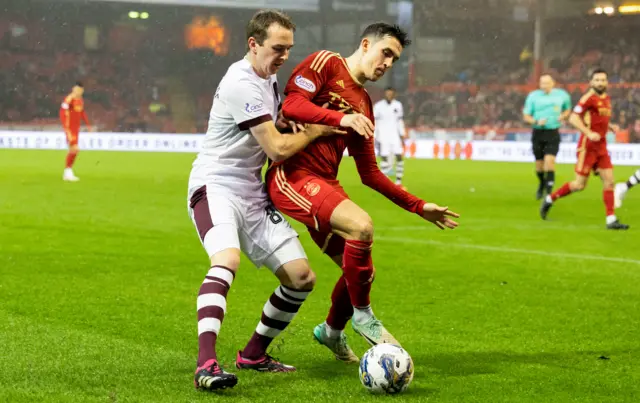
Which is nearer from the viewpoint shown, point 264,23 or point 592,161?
point 264,23

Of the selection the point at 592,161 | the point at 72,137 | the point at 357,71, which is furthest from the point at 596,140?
the point at 72,137

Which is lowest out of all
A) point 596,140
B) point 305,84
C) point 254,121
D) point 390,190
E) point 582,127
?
point 596,140

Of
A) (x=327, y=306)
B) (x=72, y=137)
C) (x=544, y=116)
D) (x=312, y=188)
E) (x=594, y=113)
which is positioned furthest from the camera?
(x=72, y=137)

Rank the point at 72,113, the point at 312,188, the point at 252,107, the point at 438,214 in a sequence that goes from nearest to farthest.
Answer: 1. the point at 252,107
2. the point at 312,188
3. the point at 438,214
4. the point at 72,113

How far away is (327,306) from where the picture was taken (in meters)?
8.42

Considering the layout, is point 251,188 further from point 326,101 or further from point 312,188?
point 326,101

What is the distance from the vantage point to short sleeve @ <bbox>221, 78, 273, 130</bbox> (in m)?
5.43

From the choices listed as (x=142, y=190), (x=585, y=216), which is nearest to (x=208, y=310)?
(x=585, y=216)

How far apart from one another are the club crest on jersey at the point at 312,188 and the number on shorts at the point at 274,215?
0.80 ft

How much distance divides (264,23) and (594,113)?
400 inches

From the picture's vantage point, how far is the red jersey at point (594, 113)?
14562 millimetres

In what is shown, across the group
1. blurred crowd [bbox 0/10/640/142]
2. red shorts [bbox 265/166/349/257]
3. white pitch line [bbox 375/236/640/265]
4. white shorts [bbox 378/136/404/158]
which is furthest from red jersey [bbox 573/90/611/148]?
blurred crowd [bbox 0/10/640/142]

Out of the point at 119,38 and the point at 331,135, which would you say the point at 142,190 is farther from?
the point at 119,38

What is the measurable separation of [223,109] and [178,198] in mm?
13195
